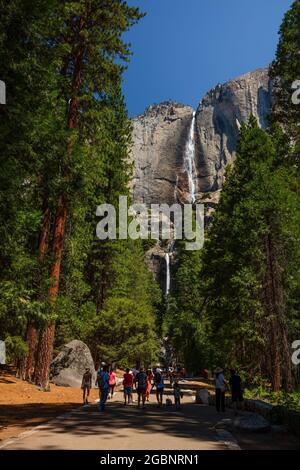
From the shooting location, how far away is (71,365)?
25125mm

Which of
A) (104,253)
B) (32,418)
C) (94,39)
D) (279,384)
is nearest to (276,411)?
(32,418)

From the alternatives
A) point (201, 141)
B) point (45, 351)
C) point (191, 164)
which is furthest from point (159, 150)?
point (45, 351)

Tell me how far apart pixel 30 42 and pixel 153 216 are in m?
99.7

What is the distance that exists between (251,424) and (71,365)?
16.3 meters

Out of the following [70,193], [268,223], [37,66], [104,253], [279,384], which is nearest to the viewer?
[37,66]

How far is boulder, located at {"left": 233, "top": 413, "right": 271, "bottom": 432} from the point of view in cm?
1055

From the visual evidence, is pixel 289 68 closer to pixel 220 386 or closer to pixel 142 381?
pixel 220 386

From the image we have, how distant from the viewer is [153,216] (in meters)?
111

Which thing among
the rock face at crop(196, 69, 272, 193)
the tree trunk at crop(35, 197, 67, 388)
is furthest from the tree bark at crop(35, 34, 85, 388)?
the rock face at crop(196, 69, 272, 193)

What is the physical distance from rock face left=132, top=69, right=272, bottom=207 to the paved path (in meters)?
95.7

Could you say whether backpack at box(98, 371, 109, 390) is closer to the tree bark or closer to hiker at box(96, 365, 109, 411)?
hiker at box(96, 365, 109, 411)

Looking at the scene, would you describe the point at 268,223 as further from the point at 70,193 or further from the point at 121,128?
the point at 121,128

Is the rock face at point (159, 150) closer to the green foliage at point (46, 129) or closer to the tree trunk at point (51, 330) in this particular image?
the green foliage at point (46, 129)

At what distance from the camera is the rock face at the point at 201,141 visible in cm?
11056
